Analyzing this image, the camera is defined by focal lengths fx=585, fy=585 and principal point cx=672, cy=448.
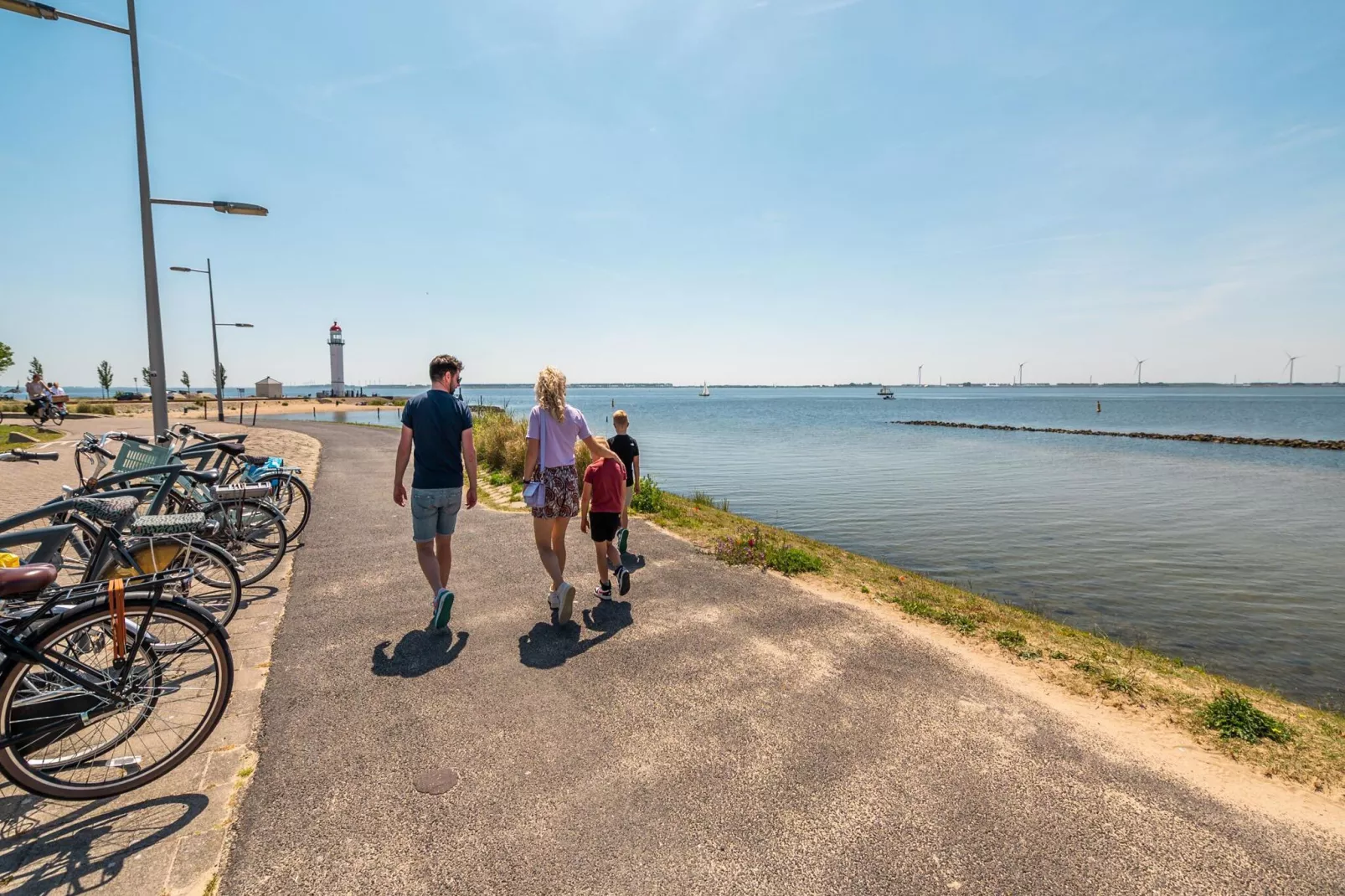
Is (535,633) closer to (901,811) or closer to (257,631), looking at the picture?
(257,631)

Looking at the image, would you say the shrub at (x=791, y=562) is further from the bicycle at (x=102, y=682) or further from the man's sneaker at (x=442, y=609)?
the bicycle at (x=102, y=682)

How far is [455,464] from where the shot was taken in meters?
5.62

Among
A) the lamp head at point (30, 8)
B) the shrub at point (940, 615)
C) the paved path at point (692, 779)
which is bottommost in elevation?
the shrub at point (940, 615)

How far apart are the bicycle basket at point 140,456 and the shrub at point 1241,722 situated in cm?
988

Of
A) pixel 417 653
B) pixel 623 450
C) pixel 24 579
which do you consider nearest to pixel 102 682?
pixel 24 579

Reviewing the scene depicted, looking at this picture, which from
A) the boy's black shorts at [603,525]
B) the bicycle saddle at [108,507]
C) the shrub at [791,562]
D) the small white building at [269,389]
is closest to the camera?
the bicycle saddle at [108,507]

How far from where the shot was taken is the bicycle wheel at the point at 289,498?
805 cm

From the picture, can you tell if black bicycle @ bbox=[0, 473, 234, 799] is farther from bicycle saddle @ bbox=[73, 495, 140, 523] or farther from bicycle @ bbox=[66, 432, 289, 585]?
bicycle @ bbox=[66, 432, 289, 585]

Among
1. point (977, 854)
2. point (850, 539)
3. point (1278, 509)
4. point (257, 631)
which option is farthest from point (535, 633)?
point (1278, 509)

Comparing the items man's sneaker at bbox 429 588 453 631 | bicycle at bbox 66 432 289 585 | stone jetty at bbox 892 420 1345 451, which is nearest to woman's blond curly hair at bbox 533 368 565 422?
man's sneaker at bbox 429 588 453 631

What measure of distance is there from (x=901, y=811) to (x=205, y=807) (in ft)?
12.5

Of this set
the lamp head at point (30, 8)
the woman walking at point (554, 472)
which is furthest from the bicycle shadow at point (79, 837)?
the lamp head at point (30, 8)

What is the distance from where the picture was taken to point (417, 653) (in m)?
5.09

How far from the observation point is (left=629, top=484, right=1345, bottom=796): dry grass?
407 centimetres
